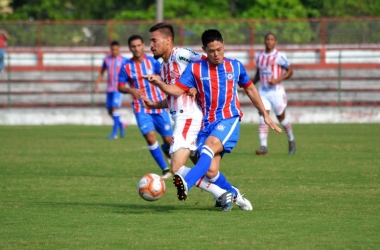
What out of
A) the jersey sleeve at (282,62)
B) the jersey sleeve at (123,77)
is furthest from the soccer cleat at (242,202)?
the jersey sleeve at (282,62)

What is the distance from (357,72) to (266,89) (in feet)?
46.4

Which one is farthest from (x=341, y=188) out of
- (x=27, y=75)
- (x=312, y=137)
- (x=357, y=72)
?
(x=27, y=75)

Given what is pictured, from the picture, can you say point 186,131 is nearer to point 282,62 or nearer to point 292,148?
point 292,148

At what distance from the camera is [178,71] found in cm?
949

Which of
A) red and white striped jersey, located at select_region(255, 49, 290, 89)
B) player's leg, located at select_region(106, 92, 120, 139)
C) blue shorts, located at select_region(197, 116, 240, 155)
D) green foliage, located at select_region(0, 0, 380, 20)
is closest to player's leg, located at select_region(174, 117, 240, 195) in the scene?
blue shorts, located at select_region(197, 116, 240, 155)

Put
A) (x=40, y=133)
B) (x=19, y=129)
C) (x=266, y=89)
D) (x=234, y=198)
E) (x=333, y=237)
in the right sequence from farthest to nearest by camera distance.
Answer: (x=19, y=129) < (x=40, y=133) < (x=266, y=89) < (x=234, y=198) < (x=333, y=237)

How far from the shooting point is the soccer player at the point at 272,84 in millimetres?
15945

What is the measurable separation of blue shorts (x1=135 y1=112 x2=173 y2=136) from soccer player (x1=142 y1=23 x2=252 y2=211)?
2967 mm

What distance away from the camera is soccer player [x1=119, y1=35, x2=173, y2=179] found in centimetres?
1265

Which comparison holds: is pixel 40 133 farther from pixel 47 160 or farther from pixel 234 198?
pixel 234 198

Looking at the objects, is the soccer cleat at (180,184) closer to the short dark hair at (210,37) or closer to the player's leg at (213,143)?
the player's leg at (213,143)

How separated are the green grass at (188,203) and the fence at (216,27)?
12722mm

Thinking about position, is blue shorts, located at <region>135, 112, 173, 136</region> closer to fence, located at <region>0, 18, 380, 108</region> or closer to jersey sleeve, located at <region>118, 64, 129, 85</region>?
jersey sleeve, located at <region>118, 64, 129, 85</region>

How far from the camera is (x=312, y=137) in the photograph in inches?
790
